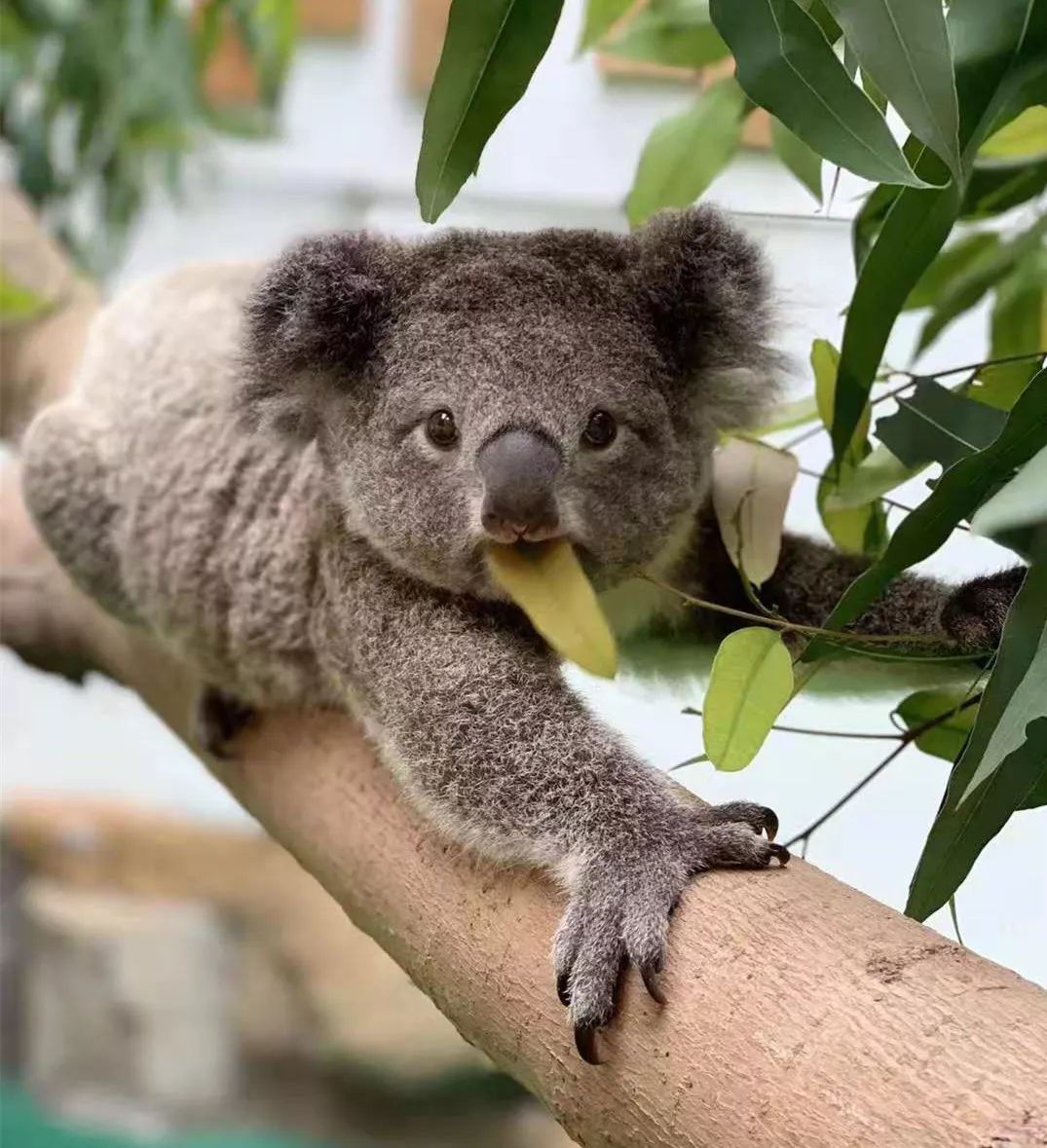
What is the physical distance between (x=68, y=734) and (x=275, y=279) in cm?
448

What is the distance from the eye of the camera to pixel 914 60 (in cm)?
105

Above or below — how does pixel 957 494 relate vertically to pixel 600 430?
above

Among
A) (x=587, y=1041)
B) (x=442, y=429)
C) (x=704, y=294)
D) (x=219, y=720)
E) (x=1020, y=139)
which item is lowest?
(x=219, y=720)

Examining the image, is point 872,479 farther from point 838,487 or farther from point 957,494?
point 957,494

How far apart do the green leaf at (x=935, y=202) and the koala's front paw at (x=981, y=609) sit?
0.24 meters

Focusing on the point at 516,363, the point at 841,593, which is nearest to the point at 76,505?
Result: the point at 516,363

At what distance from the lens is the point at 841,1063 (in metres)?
1.00

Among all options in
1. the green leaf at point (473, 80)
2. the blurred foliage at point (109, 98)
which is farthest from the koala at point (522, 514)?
the blurred foliage at point (109, 98)

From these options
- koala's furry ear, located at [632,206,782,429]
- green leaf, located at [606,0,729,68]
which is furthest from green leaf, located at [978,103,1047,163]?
green leaf, located at [606,0,729,68]

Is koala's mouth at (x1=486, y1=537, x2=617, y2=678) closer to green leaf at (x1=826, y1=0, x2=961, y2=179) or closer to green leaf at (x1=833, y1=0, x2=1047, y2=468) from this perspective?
green leaf at (x1=833, y1=0, x2=1047, y2=468)

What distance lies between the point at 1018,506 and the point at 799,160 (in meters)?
1.09

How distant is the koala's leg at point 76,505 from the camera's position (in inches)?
97.3

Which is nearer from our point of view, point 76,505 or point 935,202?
point 935,202

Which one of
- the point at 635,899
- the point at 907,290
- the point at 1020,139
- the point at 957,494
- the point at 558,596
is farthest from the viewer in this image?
the point at 1020,139
